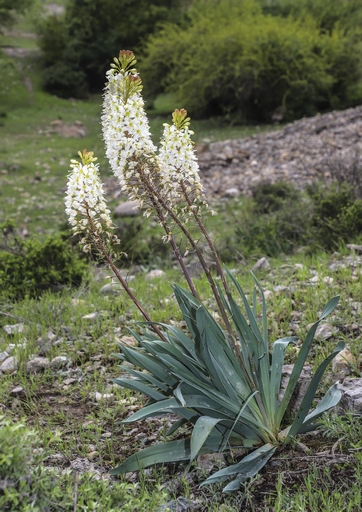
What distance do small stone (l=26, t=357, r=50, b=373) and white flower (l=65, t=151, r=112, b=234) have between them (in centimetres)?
148

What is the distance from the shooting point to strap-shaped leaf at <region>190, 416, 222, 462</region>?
7.93ft

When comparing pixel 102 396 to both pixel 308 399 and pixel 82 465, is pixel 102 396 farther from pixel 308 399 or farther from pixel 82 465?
pixel 308 399

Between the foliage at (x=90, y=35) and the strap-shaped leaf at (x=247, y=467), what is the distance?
2590 centimetres

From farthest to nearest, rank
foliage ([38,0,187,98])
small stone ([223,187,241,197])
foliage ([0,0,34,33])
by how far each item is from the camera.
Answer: foliage ([38,0,187,98]) < foliage ([0,0,34,33]) < small stone ([223,187,241,197])

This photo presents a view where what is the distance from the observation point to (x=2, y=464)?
2.05 meters

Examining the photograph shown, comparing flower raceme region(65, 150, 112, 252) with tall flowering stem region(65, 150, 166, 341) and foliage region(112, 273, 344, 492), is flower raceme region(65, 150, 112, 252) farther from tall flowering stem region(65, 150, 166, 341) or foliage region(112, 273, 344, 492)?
foliage region(112, 273, 344, 492)

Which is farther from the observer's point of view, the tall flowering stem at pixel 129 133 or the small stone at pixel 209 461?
the small stone at pixel 209 461

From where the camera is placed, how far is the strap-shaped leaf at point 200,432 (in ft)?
7.93

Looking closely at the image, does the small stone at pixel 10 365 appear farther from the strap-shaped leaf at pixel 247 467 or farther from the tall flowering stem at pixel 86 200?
the strap-shaped leaf at pixel 247 467

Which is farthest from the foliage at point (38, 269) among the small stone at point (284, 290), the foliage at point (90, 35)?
the foliage at point (90, 35)

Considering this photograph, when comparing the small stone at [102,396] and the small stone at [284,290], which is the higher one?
the small stone at [284,290]

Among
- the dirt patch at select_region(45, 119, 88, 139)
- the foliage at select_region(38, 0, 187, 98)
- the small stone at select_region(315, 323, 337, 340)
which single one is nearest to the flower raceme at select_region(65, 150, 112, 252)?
the small stone at select_region(315, 323, 337, 340)

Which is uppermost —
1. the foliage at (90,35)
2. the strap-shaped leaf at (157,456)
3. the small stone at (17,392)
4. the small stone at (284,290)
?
the foliage at (90,35)

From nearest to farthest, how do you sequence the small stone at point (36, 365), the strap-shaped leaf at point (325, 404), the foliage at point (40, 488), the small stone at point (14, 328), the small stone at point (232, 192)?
the foliage at point (40, 488)
the strap-shaped leaf at point (325, 404)
the small stone at point (36, 365)
the small stone at point (14, 328)
the small stone at point (232, 192)
